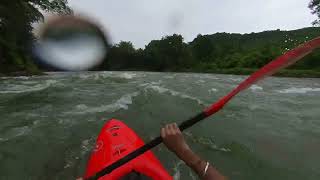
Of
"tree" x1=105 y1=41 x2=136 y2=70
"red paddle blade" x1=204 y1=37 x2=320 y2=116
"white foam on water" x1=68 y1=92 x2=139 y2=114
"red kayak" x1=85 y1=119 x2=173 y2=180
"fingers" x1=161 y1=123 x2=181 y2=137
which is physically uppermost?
"red paddle blade" x1=204 y1=37 x2=320 y2=116

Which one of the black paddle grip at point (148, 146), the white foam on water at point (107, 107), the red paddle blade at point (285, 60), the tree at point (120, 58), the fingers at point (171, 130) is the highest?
the red paddle blade at point (285, 60)

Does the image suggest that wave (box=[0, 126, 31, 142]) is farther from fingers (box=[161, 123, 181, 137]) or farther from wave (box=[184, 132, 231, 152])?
fingers (box=[161, 123, 181, 137])

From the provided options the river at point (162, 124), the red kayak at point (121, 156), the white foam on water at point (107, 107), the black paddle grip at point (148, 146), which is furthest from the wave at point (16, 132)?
the black paddle grip at point (148, 146)

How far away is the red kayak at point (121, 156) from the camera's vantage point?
141 inches

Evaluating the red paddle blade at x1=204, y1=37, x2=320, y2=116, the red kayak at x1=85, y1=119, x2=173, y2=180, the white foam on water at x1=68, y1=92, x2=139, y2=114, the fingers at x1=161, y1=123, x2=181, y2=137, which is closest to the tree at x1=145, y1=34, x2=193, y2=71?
the white foam on water at x1=68, y1=92, x2=139, y2=114

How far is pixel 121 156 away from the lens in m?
4.18

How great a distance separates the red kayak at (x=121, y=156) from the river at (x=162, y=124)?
559mm

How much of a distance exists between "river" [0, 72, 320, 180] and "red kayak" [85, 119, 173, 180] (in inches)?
22.0

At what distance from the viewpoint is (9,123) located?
274 inches

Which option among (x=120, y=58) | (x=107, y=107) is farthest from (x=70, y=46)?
(x=107, y=107)

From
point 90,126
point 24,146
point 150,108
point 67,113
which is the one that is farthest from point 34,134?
point 150,108

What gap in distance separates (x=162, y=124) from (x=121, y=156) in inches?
118

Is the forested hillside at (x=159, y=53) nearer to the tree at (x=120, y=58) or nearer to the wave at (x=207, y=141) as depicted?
the tree at (x=120, y=58)

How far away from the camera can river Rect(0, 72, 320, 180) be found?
5031 millimetres
